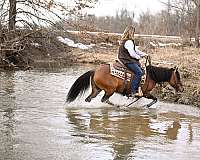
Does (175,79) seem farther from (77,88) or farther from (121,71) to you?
(77,88)

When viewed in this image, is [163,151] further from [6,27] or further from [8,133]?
[6,27]

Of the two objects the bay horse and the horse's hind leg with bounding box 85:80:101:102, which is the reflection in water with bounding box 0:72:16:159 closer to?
the bay horse

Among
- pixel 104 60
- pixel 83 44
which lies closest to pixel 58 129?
pixel 104 60

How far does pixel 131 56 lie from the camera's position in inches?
490

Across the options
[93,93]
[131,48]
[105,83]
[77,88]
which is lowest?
[93,93]

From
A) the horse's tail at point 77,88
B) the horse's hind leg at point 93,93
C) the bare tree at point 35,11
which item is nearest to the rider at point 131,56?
the horse's hind leg at point 93,93

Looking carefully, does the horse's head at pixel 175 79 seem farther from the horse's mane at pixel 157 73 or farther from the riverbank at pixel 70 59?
the riverbank at pixel 70 59

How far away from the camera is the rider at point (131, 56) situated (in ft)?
40.8

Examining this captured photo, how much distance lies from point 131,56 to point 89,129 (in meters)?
3.52

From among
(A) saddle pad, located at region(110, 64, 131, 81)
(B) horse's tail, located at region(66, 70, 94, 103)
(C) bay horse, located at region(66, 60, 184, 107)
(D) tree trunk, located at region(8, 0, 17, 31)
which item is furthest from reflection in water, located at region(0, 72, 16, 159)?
(D) tree trunk, located at region(8, 0, 17, 31)

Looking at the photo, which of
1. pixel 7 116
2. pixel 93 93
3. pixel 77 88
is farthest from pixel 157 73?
pixel 7 116

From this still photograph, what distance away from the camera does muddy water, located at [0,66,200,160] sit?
760 centimetres

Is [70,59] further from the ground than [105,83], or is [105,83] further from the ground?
[105,83]

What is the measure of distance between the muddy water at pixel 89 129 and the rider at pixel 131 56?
0.75 meters
